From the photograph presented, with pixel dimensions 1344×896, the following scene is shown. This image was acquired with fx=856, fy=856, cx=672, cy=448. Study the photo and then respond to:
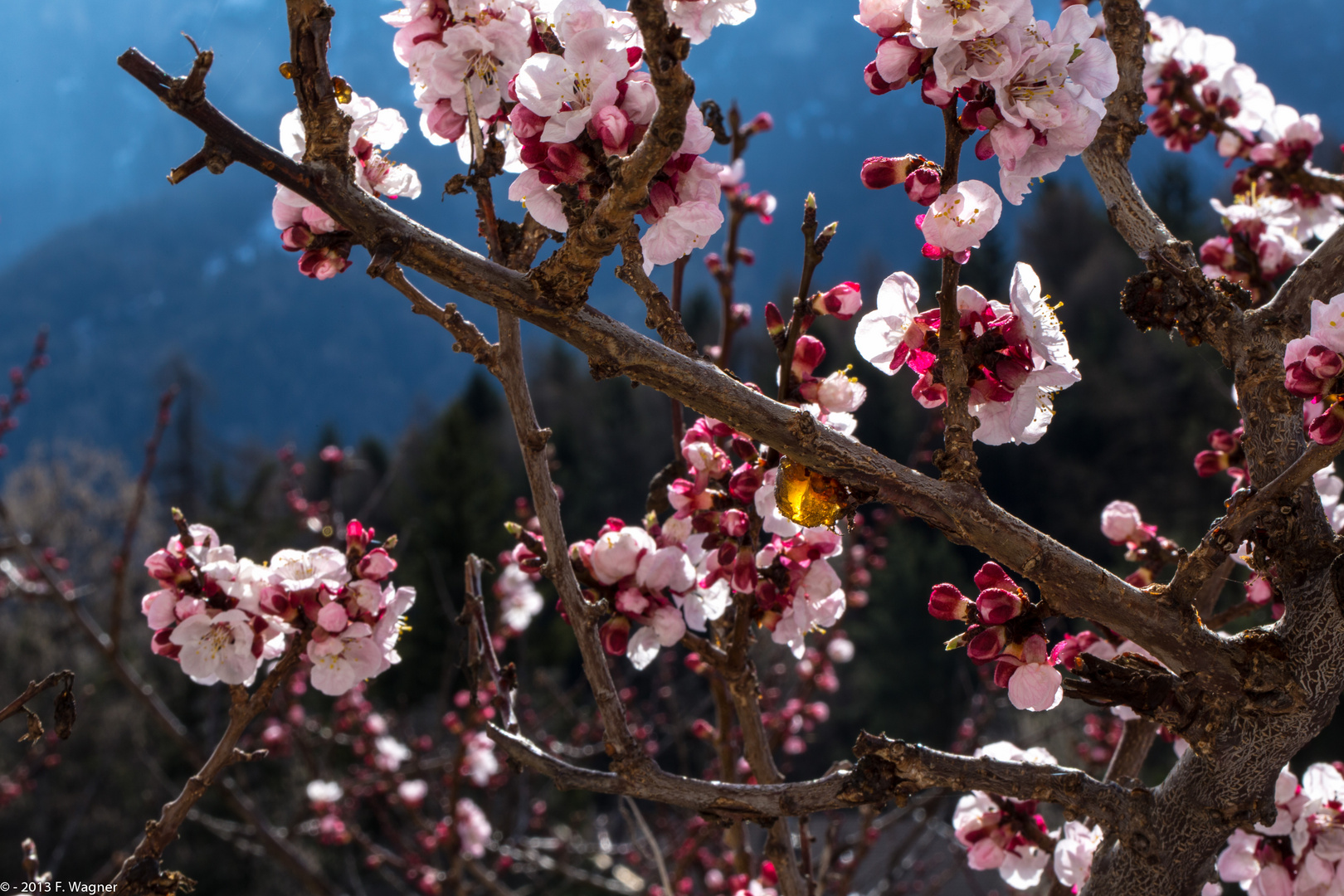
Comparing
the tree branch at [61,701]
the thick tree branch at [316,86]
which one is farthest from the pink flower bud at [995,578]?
the tree branch at [61,701]

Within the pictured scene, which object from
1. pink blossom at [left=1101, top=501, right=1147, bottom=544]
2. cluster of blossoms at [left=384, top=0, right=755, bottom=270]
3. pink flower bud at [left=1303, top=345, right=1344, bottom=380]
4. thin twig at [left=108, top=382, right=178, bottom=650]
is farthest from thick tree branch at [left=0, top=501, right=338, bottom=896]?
pink flower bud at [left=1303, top=345, right=1344, bottom=380]

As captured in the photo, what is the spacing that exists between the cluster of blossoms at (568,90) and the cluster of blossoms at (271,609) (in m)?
0.76

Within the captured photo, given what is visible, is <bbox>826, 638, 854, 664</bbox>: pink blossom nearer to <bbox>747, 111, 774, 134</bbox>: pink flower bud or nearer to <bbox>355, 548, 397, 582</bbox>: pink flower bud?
<bbox>747, 111, 774, 134</bbox>: pink flower bud

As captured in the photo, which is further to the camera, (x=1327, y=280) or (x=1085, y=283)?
(x=1085, y=283)

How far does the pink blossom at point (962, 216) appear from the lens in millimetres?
968

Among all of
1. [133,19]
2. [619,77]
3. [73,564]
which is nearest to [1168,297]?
[619,77]

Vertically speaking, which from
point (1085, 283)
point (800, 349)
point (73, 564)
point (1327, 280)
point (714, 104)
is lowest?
point (800, 349)

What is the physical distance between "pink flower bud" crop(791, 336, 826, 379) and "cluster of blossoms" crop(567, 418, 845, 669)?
0.47 feet

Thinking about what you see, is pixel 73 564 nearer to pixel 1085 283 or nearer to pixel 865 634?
pixel 865 634

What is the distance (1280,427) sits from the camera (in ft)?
4.04

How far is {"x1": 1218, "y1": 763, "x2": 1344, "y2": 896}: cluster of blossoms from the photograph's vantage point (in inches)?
53.4

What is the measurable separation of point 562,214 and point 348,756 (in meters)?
11.9

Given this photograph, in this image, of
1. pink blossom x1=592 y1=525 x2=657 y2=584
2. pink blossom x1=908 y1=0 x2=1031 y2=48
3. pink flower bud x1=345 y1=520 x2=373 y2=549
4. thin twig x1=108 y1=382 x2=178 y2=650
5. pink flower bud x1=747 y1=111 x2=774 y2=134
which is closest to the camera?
pink blossom x1=908 y1=0 x2=1031 y2=48

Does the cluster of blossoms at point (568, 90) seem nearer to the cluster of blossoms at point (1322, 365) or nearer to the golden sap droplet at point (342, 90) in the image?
the golden sap droplet at point (342, 90)
